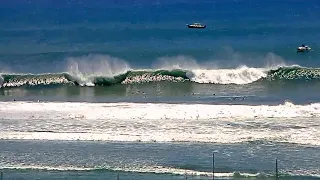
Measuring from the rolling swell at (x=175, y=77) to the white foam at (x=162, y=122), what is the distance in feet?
34.2

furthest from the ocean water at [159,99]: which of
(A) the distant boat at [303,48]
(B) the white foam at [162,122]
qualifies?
(A) the distant boat at [303,48]

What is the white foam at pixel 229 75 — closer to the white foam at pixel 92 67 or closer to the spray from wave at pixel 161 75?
the spray from wave at pixel 161 75

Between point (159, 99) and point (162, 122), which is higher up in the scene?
point (159, 99)

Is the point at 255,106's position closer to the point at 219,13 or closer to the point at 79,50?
the point at 79,50

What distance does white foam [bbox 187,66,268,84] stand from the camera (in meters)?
46.5

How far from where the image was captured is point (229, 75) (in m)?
47.7

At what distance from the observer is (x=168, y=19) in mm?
90875

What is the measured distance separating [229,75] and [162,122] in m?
17.3

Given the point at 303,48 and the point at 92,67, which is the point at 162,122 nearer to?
the point at 92,67

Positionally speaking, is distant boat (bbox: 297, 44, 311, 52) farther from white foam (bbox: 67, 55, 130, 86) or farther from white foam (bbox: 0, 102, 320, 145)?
white foam (bbox: 0, 102, 320, 145)

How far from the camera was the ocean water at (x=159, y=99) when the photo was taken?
25.3m

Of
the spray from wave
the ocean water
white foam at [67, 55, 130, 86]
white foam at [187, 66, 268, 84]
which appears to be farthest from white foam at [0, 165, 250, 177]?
white foam at [187, 66, 268, 84]

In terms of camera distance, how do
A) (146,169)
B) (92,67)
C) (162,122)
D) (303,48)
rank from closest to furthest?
1. (146,169)
2. (162,122)
3. (92,67)
4. (303,48)

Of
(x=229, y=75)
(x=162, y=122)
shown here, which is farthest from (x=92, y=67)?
(x=162, y=122)
